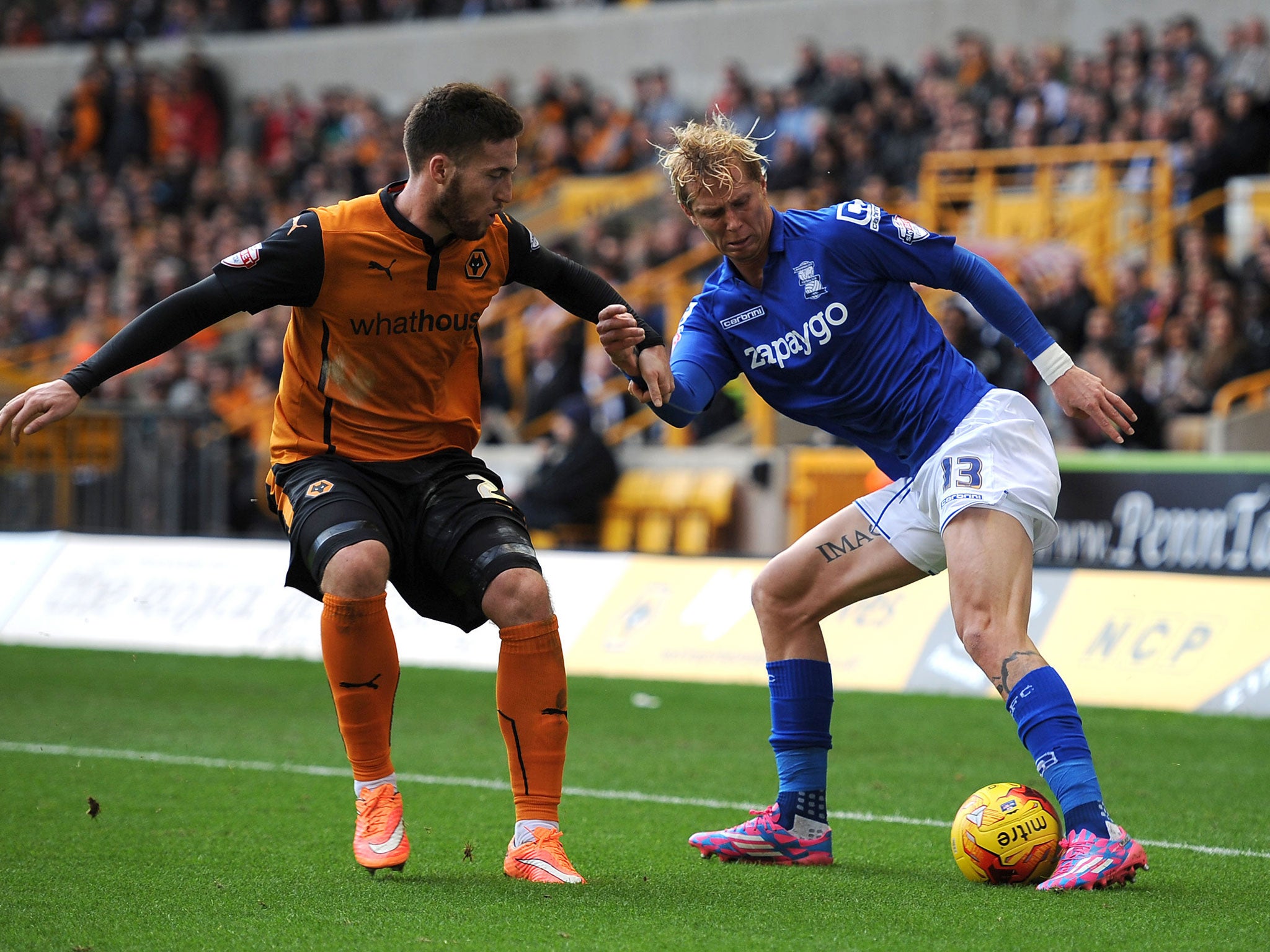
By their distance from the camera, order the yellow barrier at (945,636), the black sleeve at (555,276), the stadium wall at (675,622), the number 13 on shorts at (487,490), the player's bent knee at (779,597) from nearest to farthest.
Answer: the number 13 on shorts at (487,490)
the black sleeve at (555,276)
the player's bent knee at (779,597)
the yellow barrier at (945,636)
the stadium wall at (675,622)

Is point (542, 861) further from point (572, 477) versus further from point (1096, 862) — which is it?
point (572, 477)

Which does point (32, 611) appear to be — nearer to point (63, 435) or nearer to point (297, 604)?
point (297, 604)

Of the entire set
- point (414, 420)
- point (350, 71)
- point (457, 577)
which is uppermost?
point (350, 71)

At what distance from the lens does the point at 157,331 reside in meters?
4.68

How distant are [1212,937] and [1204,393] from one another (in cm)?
1022

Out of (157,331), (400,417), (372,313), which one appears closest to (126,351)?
(157,331)

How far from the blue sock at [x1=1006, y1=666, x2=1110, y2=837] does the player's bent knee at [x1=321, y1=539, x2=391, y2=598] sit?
1.88 meters

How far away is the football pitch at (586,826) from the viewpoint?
13.6 feet

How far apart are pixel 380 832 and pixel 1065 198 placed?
14277mm

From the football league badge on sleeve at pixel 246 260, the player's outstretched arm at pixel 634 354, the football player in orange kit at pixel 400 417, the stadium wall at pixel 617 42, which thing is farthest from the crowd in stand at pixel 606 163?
the football league badge on sleeve at pixel 246 260

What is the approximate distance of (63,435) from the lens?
17.4m

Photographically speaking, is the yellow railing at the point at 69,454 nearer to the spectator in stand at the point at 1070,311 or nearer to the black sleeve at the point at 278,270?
the spectator in stand at the point at 1070,311

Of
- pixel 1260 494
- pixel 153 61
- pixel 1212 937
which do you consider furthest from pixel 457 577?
pixel 153 61

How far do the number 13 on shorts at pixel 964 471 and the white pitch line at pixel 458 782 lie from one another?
1563mm
